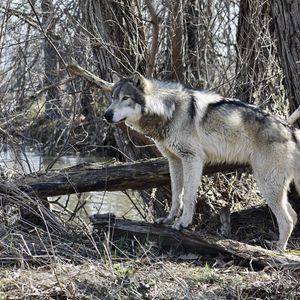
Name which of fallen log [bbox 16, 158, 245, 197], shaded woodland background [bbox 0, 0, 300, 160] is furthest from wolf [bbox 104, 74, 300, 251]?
shaded woodland background [bbox 0, 0, 300, 160]

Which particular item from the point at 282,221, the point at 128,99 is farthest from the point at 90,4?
the point at 282,221

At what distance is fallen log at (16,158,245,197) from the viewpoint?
759cm

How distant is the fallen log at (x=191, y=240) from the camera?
6395 millimetres

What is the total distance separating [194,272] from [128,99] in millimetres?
2300

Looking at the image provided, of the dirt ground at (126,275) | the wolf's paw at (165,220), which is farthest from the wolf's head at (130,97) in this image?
the dirt ground at (126,275)

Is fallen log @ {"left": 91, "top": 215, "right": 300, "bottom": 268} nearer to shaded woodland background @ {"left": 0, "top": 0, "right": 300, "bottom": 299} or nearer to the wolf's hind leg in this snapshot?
shaded woodland background @ {"left": 0, "top": 0, "right": 300, "bottom": 299}

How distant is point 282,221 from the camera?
746cm

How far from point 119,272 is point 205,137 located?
7.85 ft

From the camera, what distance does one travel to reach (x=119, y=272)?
229 inches

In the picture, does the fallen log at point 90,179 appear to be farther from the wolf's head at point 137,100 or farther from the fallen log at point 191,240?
the wolf's head at point 137,100

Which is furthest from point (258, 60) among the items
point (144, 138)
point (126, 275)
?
point (126, 275)

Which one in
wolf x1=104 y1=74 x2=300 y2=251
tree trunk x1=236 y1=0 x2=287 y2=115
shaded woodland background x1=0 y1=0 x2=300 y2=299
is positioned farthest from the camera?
tree trunk x1=236 y1=0 x2=287 y2=115

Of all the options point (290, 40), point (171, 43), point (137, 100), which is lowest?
point (137, 100)

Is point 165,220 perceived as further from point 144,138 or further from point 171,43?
point 171,43
